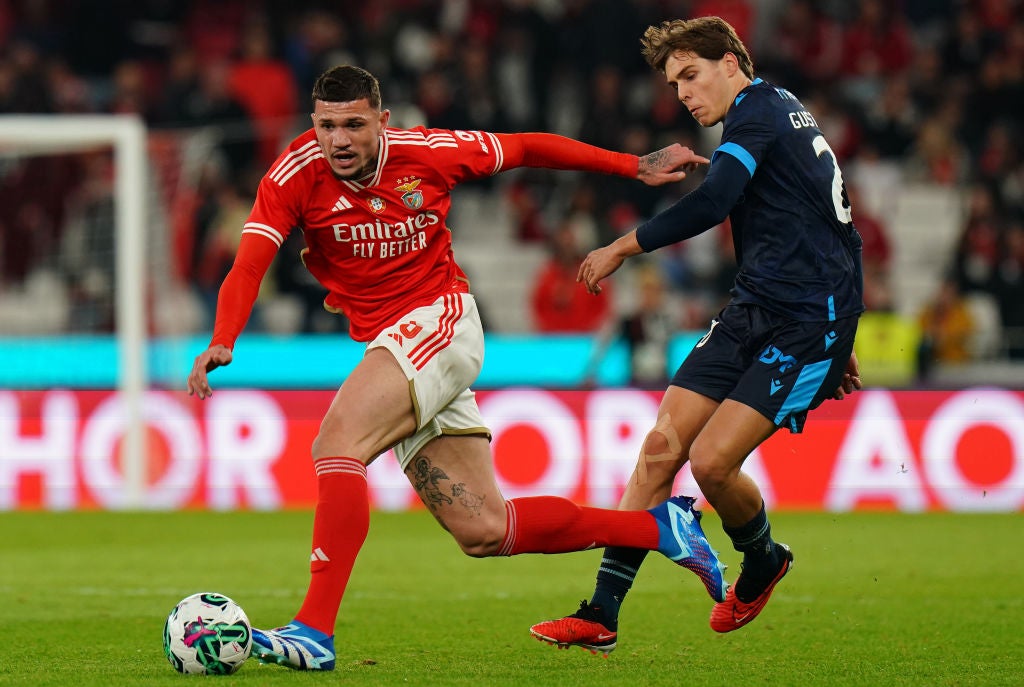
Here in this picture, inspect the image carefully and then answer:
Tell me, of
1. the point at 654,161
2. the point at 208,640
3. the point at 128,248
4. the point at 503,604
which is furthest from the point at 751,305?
the point at 128,248

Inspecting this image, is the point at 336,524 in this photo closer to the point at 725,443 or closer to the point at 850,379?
the point at 725,443

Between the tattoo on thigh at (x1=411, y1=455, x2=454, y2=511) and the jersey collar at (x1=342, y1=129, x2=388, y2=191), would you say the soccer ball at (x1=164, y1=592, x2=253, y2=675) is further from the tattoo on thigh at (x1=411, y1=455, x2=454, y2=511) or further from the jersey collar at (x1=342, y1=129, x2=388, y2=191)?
the jersey collar at (x1=342, y1=129, x2=388, y2=191)

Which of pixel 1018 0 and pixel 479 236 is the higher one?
pixel 1018 0

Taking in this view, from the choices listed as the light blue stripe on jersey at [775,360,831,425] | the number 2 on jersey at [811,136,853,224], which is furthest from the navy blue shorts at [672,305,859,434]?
the number 2 on jersey at [811,136,853,224]

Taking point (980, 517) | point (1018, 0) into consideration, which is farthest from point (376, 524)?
point (1018, 0)

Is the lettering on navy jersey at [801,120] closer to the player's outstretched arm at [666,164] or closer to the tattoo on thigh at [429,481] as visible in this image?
the player's outstretched arm at [666,164]

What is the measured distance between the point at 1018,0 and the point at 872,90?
6.31 feet

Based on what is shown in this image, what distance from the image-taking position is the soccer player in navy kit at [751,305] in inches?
229

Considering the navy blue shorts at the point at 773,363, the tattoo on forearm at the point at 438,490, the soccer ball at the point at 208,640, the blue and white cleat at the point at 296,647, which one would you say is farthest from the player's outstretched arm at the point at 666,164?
the soccer ball at the point at 208,640

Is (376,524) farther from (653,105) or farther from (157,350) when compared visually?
(653,105)

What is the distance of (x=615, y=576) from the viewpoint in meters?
6.03

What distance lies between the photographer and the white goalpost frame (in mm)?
12711

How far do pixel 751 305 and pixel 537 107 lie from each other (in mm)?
11027

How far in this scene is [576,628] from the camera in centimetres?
584
